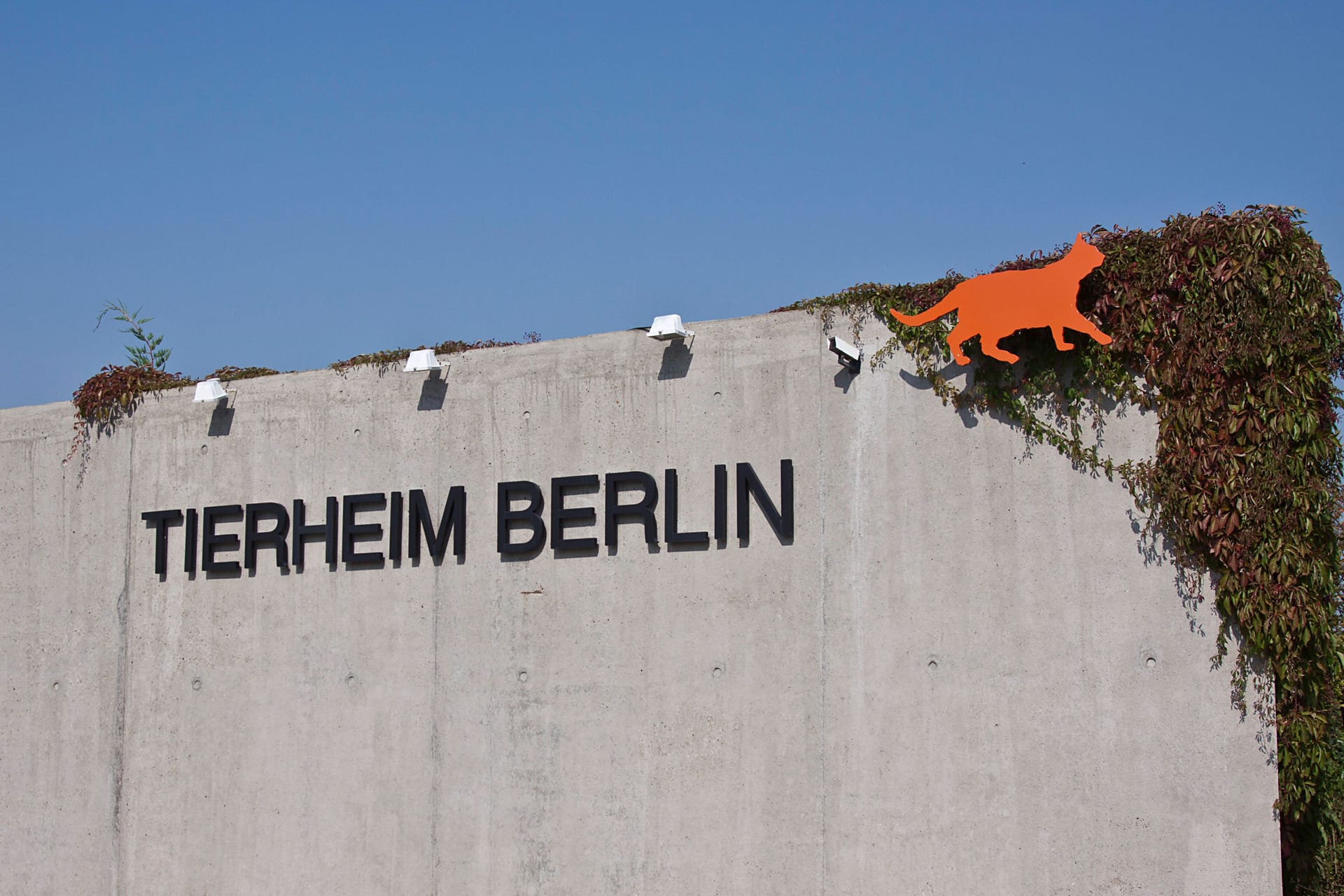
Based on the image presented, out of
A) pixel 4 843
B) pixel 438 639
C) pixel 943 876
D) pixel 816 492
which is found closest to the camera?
pixel 943 876

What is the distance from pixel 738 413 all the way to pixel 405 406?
246 centimetres

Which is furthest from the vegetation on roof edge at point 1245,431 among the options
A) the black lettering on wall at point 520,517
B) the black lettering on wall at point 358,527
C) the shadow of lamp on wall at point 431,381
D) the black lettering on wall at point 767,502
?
the black lettering on wall at point 358,527

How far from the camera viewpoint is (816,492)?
776cm

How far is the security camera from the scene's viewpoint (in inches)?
301

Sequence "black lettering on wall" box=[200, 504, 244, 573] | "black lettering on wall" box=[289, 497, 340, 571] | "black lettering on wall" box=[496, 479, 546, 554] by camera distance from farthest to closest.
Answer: "black lettering on wall" box=[200, 504, 244, 573] → "black lettering on wall" box=[289, 497, 340, 571] → "black lettering on wall" box=[496, 479, 546, 554]

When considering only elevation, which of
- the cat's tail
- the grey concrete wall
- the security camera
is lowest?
the grey concrete wall

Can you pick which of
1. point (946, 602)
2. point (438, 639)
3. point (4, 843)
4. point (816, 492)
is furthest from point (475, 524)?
point (4, 843)

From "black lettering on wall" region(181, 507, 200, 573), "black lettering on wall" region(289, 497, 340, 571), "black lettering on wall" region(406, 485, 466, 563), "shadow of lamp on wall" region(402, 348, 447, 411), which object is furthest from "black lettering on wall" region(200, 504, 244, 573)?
"shadow of lamp on wall" region(402, 348, 447, 411)

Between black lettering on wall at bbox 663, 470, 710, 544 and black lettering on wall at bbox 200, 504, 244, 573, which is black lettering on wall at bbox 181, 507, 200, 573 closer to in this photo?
black lettering on wall at bbox 200, 504, 244, 573

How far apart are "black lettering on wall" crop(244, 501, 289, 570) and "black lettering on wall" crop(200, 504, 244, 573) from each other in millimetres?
97

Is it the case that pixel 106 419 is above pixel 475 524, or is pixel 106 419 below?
above

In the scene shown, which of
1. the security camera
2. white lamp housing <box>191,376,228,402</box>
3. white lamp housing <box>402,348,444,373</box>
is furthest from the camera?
white lamp housing <box>191,376,228,402</box>

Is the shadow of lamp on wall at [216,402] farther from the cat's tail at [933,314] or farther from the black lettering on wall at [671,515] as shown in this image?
the cat's tail at [933,314]

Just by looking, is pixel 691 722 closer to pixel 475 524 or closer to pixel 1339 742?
pixel 475 524
